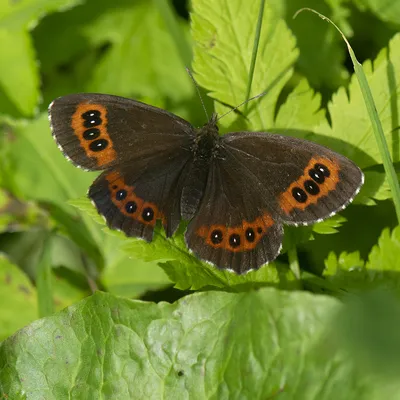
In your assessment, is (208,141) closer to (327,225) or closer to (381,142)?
(327,225)

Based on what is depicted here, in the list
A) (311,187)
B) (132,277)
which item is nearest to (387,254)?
(311,187)

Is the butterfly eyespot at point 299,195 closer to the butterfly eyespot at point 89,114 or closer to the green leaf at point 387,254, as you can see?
the green leaf at point 387,254

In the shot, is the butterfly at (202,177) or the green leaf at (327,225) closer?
the butterfly at (202,177)

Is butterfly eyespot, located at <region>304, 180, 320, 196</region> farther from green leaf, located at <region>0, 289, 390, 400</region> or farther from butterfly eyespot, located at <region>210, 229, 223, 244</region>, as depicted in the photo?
green leaf, located at <region>0, 289, 390, 400</region>

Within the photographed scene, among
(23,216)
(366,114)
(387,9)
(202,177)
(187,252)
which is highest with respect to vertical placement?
(387,9)

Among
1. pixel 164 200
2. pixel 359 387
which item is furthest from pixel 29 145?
pixel 359 387

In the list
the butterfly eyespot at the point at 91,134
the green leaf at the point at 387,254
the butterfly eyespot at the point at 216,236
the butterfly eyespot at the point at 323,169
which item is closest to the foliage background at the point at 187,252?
the green leaf at the point at 387,254
